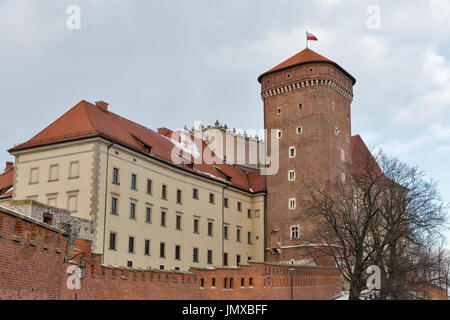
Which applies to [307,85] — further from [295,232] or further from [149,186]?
[149,186]

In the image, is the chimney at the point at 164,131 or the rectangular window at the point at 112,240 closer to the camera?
the rectangular window at the point at 112,240

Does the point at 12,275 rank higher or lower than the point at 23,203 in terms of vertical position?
lower

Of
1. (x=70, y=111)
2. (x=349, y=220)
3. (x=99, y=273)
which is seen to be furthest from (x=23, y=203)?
(x=349, y=220)

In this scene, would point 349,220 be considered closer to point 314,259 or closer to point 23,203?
point 314,259

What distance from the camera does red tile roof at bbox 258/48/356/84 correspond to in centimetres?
5009

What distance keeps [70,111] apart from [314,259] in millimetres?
21485

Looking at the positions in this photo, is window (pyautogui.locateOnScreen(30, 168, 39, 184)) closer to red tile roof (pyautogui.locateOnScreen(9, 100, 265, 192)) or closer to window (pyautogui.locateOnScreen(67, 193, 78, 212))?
red tile roof (pyautogui.locateOnScreen(9, 100, 265, 192))

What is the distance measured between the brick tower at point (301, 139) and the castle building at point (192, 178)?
0.29 ft

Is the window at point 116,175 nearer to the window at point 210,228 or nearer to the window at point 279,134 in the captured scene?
the window at point 210,228

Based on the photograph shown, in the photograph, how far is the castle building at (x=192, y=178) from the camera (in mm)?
37094

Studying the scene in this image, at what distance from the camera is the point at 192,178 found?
45312mm

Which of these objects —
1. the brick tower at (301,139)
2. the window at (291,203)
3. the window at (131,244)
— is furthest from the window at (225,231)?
the window at (131,244)
